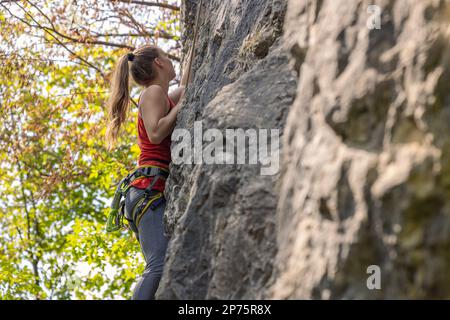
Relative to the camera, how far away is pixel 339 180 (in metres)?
2.75

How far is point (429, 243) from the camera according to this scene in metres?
2.42

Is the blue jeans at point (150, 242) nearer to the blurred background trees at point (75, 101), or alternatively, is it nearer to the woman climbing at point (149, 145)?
the woman climbing at point (149, 145)

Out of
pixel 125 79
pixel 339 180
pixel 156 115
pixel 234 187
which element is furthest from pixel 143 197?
pixel 339 180

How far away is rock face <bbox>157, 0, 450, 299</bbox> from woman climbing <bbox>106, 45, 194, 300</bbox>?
0.67 m

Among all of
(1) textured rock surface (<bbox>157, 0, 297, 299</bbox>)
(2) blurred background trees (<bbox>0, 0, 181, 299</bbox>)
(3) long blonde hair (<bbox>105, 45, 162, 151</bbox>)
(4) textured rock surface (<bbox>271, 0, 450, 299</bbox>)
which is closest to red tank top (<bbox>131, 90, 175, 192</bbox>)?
(1) textured rock surface (<bbox>157, 0, 297, 299</bbox>)

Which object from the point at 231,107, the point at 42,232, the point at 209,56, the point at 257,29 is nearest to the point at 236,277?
the point at 231,107

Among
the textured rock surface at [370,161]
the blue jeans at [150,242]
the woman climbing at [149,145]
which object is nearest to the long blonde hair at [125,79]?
the woman climbing at [149,145]

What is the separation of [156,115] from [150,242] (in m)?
0.88

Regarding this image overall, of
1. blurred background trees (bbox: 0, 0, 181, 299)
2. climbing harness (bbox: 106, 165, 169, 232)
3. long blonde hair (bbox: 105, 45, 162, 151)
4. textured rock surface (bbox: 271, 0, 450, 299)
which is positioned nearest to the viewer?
textured rock surface (bbox: 271, 0, 450, 299)

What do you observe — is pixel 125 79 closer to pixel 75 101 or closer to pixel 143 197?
pixel 143 197

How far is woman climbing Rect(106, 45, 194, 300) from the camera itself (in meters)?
4.67

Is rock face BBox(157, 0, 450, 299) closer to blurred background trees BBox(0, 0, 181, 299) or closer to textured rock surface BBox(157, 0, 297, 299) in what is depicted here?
textured rock surface BBox(157, 0, 297, 299)

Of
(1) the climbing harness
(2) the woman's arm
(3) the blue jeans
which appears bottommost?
(3) the blue jeans

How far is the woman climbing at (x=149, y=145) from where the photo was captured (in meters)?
4.67
